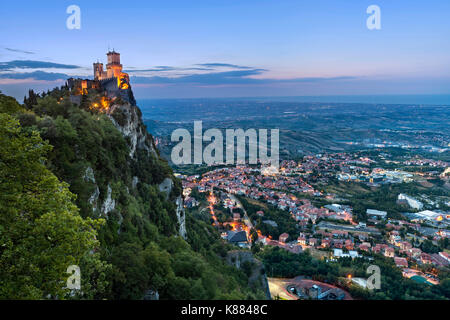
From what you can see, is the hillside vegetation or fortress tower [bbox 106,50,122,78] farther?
fortress tower [bbox 106,50,122,78]

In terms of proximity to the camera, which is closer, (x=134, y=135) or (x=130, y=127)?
(x=130, y=127)

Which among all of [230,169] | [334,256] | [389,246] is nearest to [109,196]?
[334,256]

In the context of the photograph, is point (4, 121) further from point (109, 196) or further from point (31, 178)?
point (109, 196)

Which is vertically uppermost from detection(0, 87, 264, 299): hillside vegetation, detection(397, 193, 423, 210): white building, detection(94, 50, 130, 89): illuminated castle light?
detection(94, 50, 130, 89): illuminated castle light

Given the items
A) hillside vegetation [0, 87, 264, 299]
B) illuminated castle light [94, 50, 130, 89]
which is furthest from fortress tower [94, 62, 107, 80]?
hillside vegetation [0, 87, 264, 299]

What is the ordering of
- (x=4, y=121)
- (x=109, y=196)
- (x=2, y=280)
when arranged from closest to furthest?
(x=2, y=280) → (x=4, y=121) → (x=109, y=196)

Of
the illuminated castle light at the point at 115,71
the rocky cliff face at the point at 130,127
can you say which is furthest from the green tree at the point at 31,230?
the illuminated castle light at the point at 115,71

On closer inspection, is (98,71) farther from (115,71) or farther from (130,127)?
(130,127)

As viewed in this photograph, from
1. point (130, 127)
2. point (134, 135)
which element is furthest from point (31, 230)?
point (134, 135)

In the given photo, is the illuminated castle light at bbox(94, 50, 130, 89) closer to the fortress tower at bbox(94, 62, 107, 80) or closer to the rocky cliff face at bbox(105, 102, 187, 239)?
the fortress tower at bbox(94, 62, 107, 80)

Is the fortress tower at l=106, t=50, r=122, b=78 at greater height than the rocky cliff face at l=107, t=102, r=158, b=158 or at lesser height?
greater

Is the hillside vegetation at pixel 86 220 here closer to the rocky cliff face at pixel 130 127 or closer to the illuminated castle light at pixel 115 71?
the rocky cliff face at pixel 130 127
